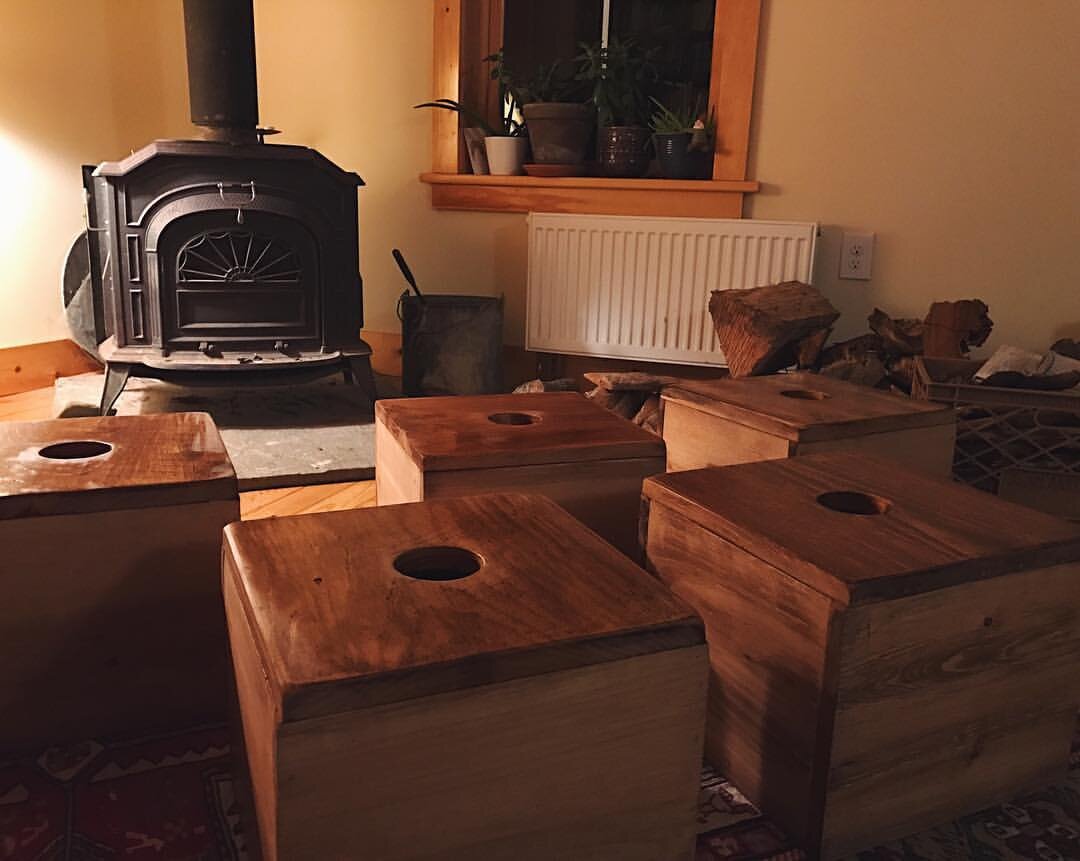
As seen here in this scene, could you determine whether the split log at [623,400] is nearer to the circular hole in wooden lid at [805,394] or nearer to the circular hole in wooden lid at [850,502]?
the circular hole in wooden lid at [805,394]

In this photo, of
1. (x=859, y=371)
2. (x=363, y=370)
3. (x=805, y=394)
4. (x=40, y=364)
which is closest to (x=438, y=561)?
(x=805, y=394)

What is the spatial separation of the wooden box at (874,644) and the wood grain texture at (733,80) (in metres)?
1.76

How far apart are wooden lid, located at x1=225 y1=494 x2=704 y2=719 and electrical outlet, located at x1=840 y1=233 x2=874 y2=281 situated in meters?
1.86

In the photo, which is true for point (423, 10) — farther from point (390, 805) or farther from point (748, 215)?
point (390, 805)

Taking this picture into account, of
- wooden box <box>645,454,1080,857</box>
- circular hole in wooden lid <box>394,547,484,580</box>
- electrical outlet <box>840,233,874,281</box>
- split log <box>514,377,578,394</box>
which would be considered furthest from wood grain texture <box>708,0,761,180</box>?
circular hole in wooden lid <box>394,547,484,580</box>

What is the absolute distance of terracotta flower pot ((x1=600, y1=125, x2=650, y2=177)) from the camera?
275 cm

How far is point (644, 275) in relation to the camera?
2697mm

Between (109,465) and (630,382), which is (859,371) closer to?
(630,382)

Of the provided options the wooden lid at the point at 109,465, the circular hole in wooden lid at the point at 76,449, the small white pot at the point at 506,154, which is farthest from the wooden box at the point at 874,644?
the small white pot at the point at 506,154

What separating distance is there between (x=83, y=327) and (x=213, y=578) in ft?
7.46

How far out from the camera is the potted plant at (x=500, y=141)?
2.88 metres

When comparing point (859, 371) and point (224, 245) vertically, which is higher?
point (224, 245)

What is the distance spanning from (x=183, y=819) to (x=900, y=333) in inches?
74.1

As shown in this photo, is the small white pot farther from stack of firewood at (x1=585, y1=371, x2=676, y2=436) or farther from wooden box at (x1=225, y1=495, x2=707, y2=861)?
wooden box at (x1=225, y1=495, x2=707, y2=861)
